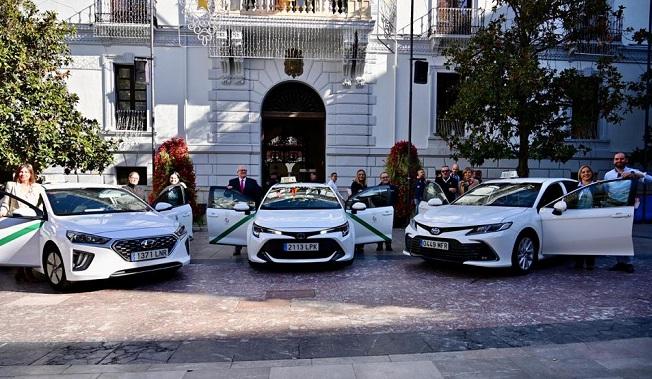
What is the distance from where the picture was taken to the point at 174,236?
743 centimetres

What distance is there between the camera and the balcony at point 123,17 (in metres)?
16.5

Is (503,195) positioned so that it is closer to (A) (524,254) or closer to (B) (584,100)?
(A) (524,254)

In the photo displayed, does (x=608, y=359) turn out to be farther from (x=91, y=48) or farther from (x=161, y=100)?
(x=91, y=48)

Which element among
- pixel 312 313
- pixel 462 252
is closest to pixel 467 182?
pixel 462 252

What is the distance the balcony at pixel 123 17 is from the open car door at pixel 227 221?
9.90 m

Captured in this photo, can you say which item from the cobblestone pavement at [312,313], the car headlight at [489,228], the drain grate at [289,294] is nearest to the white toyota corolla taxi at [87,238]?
the cobblestone pavement at [312,313]

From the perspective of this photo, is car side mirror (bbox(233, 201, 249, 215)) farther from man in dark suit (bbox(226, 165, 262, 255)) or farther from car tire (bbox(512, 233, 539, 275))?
car tire (bbox(512, 233, 539, 275))

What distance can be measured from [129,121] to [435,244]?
13197 mm

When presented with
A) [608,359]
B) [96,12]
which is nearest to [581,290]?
[608,359]

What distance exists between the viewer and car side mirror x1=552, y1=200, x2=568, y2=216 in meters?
7.86

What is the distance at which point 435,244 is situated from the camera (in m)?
7.75

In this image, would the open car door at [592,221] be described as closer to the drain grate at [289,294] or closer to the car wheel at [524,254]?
the car wheel at [524,254]

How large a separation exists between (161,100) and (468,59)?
10.5 metres

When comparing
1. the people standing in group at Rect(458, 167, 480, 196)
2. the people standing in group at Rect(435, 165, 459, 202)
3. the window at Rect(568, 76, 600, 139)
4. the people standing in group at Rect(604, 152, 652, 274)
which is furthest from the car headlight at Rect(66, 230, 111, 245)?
the window at Rect(568, 76, 600, 139)
